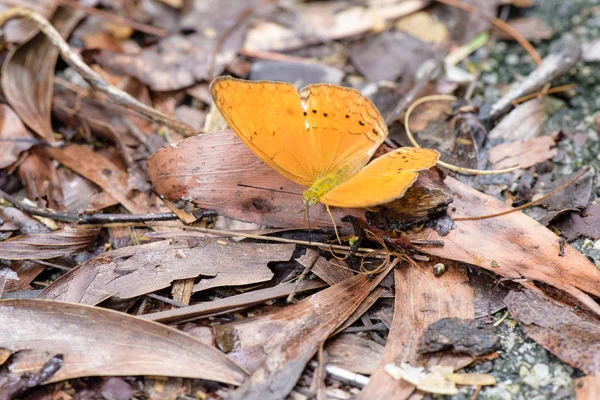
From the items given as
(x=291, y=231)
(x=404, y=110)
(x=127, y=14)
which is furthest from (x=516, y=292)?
(x=127, y=14)

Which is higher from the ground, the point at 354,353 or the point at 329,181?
the point at 329,181

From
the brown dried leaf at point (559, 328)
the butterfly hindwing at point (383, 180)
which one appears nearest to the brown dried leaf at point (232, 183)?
the butterfly hindwing at point (383, 180)

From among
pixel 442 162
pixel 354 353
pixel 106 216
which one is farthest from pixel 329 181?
pixel 106 216

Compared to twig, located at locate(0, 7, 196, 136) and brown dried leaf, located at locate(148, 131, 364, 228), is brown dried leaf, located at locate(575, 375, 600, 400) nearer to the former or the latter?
brown dried leaf, located at locate(148, 131, 364, 228)

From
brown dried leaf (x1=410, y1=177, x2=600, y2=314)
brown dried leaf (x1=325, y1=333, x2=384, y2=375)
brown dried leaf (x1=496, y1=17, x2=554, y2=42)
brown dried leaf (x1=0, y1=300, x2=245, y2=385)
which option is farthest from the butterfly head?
brown dried leaf (x1=496, y1=17, x2=554, y2=42)

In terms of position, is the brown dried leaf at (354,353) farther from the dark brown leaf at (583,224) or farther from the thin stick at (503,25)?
the thin stick at (503,25)

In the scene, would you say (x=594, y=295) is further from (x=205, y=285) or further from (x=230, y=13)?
(x=230, y=13)

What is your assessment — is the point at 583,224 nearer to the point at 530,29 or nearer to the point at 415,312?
the point at 415,312
